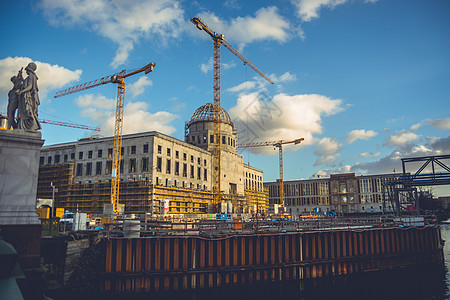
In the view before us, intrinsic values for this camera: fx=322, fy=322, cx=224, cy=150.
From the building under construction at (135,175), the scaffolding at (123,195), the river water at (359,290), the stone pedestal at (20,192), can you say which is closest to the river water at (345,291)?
the river water at (359,290)

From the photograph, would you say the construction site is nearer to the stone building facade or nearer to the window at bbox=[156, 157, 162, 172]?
the window at bbox=[156, 157, 162, 172]

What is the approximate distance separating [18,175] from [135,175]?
6246 centimetres

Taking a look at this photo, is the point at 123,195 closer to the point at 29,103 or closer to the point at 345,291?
the point at 345,291

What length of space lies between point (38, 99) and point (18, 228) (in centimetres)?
705

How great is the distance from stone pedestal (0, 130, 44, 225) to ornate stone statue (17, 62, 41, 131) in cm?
60

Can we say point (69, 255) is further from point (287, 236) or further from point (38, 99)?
point (287, 236)

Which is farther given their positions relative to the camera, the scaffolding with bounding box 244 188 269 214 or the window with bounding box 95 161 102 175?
the scaffolding with bounding box 244 188 269 214

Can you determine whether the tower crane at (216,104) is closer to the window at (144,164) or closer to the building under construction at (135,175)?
the building under construction at (135,175)

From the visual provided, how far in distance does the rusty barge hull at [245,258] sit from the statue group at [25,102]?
10836 millimetres

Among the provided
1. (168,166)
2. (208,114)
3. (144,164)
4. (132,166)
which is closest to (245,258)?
(144,164)

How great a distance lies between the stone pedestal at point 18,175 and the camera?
1566cm

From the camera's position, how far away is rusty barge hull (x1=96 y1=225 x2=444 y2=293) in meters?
24.1

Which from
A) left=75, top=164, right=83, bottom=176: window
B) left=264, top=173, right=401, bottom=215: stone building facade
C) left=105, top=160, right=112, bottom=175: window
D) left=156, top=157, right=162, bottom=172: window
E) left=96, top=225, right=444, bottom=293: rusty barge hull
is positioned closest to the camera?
left=96, top=225, right=444, bottom=293: rusty barge hull

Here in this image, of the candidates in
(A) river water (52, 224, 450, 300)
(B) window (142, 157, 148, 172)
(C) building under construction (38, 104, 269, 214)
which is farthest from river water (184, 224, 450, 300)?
(B) window (142, 157, 148, 172)
